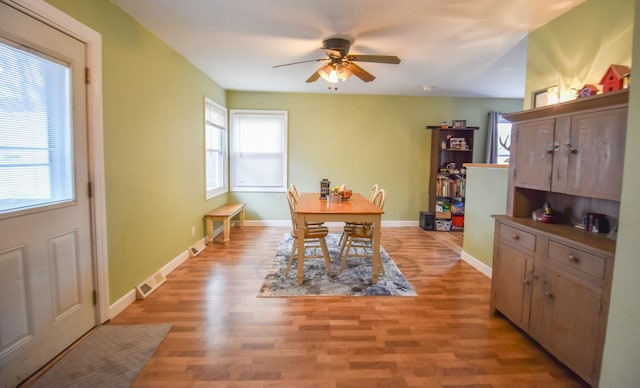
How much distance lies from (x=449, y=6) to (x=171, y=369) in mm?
3232

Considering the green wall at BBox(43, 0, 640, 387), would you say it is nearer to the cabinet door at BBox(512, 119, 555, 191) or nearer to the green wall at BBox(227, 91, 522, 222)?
the green wall at BBox(227, 91, 522, 222)

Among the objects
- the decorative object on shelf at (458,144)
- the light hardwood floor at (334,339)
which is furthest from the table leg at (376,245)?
→ the decorative object on shelf at (458,144)

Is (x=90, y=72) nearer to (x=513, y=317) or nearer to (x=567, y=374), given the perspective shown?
(x=513, y=317)

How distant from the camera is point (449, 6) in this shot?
239 cm

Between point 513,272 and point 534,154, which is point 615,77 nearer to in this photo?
point 534,154

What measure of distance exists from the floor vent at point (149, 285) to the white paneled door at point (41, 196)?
1.75 ft

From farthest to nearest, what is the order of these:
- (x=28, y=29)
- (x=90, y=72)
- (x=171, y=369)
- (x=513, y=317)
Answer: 1. (x=513, y=317)
2. (x=90, y=72)
3. (x=171, y=369)
4. (x=28, y=29)

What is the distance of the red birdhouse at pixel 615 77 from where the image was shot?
1925 mm

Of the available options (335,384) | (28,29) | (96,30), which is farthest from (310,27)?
(335,384)

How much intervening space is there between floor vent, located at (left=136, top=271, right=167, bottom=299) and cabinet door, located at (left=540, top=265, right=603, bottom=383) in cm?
322

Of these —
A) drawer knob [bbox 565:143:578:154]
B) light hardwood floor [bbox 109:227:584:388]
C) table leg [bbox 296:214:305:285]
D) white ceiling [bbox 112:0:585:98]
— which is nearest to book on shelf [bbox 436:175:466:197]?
white ceiling [bbox 112:0:585:98]

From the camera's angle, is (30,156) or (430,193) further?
(430,193)

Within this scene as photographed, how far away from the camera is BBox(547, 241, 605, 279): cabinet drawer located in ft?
5.52

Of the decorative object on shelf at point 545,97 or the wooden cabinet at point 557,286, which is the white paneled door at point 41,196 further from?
the decorative object on shelf at point 545,97
